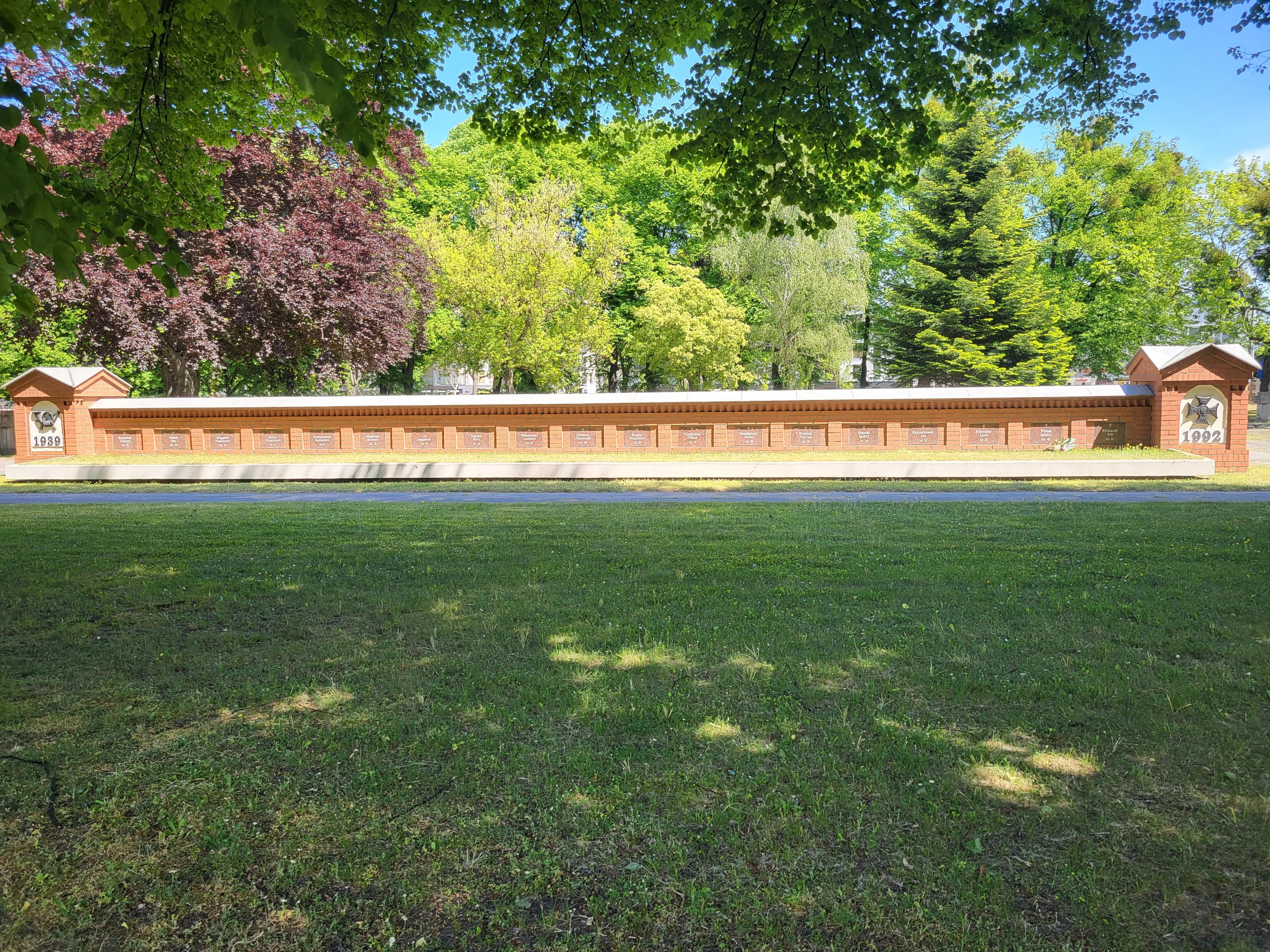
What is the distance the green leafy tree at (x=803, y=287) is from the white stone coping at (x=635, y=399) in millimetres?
15067

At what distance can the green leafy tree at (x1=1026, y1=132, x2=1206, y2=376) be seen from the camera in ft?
121

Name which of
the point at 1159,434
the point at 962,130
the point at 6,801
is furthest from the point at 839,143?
the point at 962,130

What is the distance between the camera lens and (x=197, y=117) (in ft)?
30.0

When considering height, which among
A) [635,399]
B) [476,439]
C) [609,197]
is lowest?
[476,439]

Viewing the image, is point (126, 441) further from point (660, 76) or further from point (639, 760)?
point (639, 760)

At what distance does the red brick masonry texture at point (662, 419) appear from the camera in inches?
739

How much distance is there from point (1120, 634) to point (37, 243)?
6476 millimetres

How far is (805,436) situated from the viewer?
66.9 ft

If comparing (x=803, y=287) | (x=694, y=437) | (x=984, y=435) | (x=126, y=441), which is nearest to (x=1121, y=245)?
(x=803, y=287)

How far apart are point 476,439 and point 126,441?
32.9ft

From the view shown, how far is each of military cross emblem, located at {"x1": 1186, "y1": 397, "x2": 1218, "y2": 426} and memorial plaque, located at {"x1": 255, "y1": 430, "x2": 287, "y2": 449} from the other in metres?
23.5

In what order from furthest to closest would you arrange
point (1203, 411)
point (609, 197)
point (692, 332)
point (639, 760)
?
point (609, 197), point (692, 332), point (1203, 411), point (639, 760)

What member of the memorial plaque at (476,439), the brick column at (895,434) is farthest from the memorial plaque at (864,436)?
the memorial plaque at (476,439)

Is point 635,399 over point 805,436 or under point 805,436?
over
